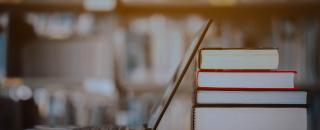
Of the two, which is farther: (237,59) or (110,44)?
(110,44)

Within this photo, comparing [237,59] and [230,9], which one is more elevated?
[230,9]

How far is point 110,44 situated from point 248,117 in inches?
52.8

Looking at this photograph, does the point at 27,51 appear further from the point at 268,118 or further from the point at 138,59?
the point at 268,118

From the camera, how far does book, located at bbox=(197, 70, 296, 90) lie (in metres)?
0.82

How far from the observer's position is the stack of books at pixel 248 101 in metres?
0.80

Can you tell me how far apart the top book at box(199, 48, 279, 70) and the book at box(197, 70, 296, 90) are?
0.02 meters

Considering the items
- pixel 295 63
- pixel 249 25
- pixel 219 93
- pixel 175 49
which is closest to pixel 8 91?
pixel 175 49

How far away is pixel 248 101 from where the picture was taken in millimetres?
805

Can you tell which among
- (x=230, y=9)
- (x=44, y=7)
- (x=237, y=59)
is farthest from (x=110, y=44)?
(x=237, y=59)

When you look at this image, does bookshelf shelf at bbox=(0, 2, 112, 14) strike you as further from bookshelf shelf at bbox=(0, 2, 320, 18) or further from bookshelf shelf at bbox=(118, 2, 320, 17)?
bookshelf shelf at bbox=(118, 2, 320, 17)

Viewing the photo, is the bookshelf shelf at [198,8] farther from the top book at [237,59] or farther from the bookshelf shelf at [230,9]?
the top book at [237,59]

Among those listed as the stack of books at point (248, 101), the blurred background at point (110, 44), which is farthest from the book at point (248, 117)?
the blurred background at point (110, 44)

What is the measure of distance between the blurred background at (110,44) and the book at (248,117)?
3.94 feet

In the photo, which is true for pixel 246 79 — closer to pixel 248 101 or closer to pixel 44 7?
pixel 248 101
